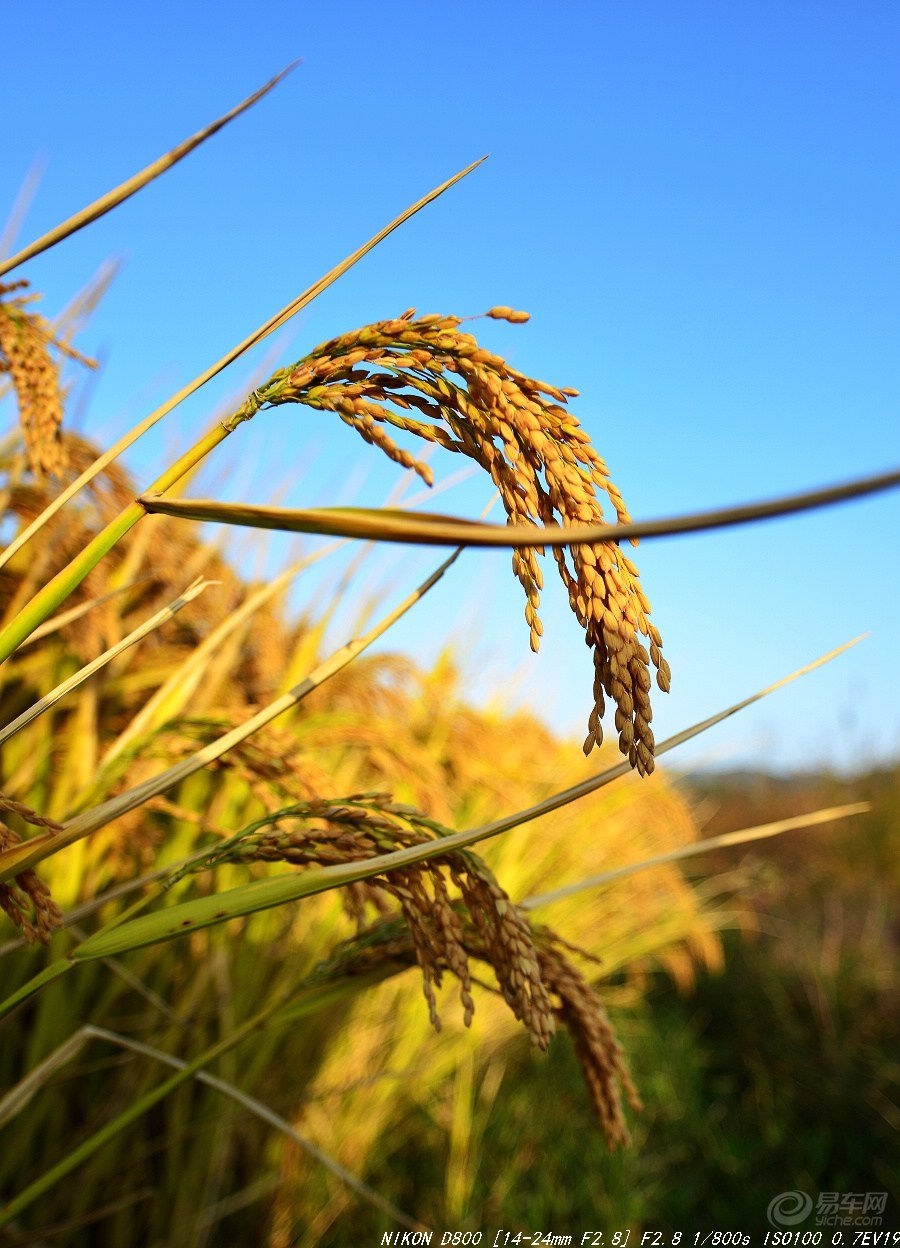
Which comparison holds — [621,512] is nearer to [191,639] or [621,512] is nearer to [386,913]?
[386,913]

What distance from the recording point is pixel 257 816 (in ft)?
8.50

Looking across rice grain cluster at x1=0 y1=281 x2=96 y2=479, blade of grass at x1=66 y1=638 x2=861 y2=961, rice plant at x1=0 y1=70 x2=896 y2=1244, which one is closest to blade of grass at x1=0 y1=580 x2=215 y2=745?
rice plant at x1=0 y1=70 x2=896 y2=1244

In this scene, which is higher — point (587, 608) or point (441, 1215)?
point (587, 608)

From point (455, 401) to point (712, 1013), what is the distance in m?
5.75

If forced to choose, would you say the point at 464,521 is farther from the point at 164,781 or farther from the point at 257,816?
the point at 257,816

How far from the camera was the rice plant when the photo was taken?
2.41 ft

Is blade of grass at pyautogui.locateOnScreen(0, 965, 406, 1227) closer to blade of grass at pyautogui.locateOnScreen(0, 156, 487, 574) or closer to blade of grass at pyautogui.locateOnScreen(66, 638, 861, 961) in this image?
blade of grass at pyautogui.locateOnScreen(66, 638, 861, 961)

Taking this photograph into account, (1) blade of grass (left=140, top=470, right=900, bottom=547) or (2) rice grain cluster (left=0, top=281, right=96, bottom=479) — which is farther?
(2) rice grain cluster (left=0, top=281, right=96, bottom=479)

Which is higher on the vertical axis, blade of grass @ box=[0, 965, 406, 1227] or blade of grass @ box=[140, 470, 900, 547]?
blade of grass @ box=[140, 470, 900, 547]

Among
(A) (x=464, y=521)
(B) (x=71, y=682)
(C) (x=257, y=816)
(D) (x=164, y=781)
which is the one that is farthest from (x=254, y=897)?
(C) (x=257, y=816)

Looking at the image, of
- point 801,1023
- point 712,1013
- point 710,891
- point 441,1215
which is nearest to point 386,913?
point 441,1215

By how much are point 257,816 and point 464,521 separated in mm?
2190

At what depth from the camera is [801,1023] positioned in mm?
4711

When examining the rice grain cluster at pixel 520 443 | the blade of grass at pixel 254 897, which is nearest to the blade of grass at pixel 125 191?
the rice grain cluster at pixel 520 443
